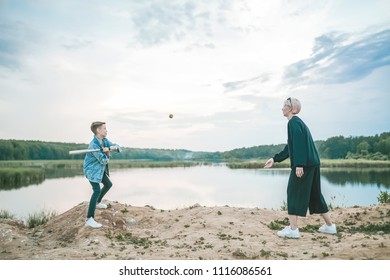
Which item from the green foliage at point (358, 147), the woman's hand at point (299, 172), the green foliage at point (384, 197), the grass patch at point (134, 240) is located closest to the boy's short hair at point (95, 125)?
the grass patch at point (134, 240)

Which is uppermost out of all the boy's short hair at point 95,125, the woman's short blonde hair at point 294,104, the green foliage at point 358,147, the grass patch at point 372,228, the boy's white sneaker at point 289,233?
the woman's short blonde hair at point 294,104

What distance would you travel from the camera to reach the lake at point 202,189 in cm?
859

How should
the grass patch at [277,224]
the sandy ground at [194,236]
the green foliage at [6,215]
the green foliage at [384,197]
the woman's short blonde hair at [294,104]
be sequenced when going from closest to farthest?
the sandy ground at [194,236], the woman's short blonde hair at [294,104], the grass patch at [277,224], the green foliage at [6,215], the green foliage at [384,197]

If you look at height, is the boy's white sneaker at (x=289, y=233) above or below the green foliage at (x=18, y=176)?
below

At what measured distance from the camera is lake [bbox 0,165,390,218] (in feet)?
28.2

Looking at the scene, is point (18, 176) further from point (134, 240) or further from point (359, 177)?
point (359, 177)

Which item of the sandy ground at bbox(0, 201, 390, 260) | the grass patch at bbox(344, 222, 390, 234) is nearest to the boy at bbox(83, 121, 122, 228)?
the sandy ground at bbox(0, 201, 390, 260)

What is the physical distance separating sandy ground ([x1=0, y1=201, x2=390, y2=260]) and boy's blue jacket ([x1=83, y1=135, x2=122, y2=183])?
0.69 meters

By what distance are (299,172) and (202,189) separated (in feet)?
22.8

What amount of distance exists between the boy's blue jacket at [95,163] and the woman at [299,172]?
2153mm

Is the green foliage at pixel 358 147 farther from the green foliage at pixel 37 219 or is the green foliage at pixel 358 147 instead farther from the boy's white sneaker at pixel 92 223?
the green foliage at pixel 37 219

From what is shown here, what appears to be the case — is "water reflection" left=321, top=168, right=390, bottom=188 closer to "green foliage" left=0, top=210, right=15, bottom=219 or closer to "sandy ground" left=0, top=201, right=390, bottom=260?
"sandy ground" left=0, top=201, right=390, bottom=260

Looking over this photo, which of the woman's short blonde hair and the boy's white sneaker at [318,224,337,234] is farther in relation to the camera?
the boy's white sneaker at [318,224,337,234]
